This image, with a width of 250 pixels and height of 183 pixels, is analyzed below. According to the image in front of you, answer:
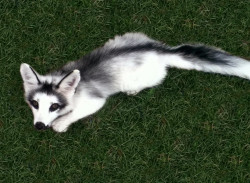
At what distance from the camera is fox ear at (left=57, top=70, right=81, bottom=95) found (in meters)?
3.85

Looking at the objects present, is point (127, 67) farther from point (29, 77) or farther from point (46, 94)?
point (29, 77)

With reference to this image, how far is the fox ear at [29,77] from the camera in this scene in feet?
12.7

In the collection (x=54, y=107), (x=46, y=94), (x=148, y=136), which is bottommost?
(x=148, y=136)

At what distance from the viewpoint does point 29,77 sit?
4.05 metres

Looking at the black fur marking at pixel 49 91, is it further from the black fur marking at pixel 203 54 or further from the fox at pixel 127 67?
the black fur marking at pixel 203 54

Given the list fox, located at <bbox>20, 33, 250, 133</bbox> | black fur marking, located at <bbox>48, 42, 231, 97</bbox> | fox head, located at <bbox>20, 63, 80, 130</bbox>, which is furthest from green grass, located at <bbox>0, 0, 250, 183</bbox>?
fox head, located at <bbox>20, 63, 80, 130</bbox>

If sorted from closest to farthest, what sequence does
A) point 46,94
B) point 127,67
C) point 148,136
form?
point 46,94 → point 127,67 → point 148,136

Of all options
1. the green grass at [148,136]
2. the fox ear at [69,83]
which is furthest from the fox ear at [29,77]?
the green grass at [148,136]

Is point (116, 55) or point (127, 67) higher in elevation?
point (116, 55)

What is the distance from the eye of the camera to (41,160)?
5.11m

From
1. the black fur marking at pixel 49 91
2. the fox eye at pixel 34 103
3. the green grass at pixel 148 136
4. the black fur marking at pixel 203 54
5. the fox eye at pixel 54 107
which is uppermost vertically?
the black fur marking at pixel 203 54

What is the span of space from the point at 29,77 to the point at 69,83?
51 cm

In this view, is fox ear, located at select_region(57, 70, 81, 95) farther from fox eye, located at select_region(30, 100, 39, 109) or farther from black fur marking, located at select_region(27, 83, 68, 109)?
fox eye, located at select_region(30, 100, 39, 109)

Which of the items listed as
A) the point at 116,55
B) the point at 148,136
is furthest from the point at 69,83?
the point at 148,136
